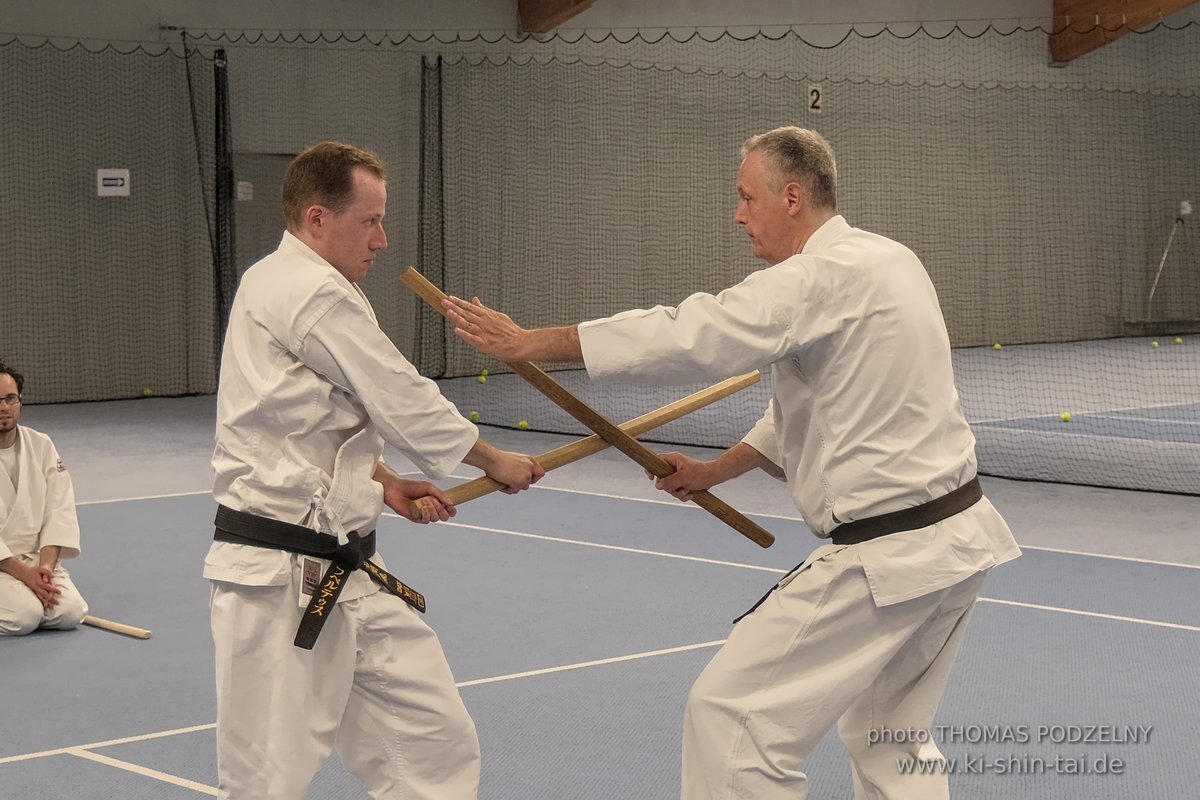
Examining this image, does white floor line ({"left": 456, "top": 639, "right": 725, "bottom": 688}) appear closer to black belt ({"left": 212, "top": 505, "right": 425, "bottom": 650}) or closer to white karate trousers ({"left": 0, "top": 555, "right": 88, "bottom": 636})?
white karate trousers ({"left": 0, "top": 555, "right": 88, "bottom": 636})

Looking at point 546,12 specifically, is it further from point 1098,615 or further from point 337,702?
point 337,702

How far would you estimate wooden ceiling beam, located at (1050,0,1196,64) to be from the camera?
17.4m

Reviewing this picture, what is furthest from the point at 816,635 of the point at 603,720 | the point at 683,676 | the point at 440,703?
the point at 683,676

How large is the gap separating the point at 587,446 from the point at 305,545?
96 cm

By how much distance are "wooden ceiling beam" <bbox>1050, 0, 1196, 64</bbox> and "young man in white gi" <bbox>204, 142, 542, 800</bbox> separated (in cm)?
1594

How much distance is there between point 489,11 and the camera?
15766 millimetres

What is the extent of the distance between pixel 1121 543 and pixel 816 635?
5212mm

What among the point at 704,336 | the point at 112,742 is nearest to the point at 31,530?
the point at 112,742

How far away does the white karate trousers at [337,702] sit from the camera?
3.06m

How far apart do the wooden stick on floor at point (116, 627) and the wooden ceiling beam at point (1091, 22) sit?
1478 centimetres

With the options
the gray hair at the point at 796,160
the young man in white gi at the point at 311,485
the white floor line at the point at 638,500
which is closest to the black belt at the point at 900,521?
the gray hair at the point at 796,160

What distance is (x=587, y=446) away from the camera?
12.5ft

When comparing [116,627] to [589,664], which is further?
[116,627]

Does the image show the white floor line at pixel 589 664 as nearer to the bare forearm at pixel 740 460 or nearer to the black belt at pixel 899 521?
the bare forearm at pixel 740 460
